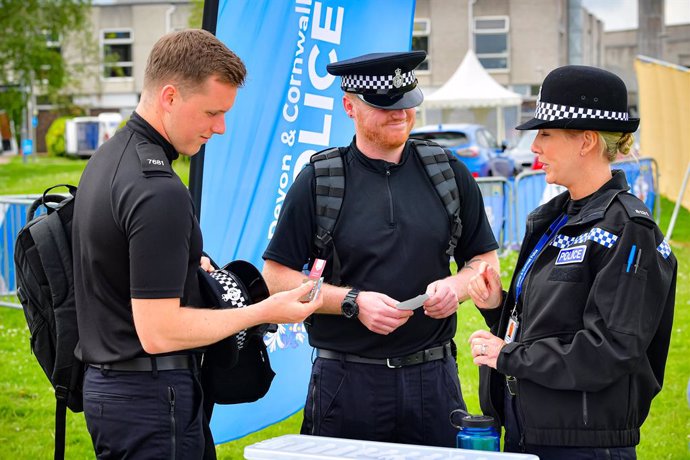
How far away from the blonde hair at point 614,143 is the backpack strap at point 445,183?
0.86 metres

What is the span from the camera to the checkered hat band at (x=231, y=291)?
3.20 metres

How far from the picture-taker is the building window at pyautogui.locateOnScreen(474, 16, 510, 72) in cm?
5069

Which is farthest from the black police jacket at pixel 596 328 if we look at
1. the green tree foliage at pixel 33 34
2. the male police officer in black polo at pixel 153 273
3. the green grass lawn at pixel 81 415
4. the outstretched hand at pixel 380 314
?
the green tree foliage at pixel 33 34

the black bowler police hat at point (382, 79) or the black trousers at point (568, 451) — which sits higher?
the black bowler police hat at point (382, 79)

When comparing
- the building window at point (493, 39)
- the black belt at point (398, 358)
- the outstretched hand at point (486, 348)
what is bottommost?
the black belt at point (398, 358)

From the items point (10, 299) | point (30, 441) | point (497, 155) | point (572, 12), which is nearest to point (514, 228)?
point (10, 299)

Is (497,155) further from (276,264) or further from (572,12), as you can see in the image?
(276,264)

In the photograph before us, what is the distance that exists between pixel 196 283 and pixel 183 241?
0.32 m

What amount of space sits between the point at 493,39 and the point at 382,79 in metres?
48.6

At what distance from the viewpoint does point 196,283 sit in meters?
3.11

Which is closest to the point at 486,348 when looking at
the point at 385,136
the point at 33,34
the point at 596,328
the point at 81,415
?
the point at 596,328

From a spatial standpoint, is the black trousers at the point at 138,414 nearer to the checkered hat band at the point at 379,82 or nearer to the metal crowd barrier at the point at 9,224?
the checkered hat band at the point at 379,82

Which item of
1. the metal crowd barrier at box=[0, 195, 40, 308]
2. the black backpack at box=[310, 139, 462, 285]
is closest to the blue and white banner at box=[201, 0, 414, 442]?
the black backpack at box=[310, 139, 462, 285]

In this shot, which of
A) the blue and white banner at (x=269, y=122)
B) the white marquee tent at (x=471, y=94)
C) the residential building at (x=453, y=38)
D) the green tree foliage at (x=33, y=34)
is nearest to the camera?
the blue and white banner at (x=269, y=122)
